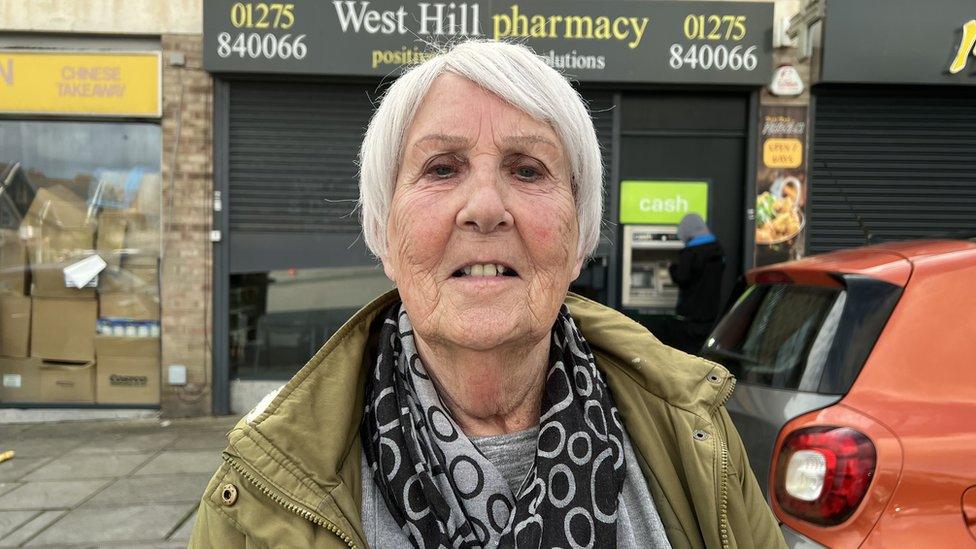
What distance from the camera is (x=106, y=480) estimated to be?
487 cm

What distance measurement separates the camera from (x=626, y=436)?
58.4 inches

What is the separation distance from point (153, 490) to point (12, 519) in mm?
810

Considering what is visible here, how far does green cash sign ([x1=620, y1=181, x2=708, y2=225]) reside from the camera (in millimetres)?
6676

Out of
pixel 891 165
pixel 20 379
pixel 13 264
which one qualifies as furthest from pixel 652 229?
pixel 20 379

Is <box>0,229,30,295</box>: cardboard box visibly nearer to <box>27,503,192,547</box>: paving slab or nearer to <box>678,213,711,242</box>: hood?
<box>27,503,192,547</box>: paving slab

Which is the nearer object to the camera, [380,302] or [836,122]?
[380,302]

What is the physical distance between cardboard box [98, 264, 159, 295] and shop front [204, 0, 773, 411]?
70cm

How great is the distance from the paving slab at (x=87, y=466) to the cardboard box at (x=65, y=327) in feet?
4.89

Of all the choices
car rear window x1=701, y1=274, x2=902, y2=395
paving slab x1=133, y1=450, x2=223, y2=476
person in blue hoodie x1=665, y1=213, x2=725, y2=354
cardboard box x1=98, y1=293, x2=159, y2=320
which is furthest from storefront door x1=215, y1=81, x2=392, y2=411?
car rear window x1=701, y1=274, x2=902, y2=395

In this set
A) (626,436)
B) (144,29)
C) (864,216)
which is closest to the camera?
(626,436)

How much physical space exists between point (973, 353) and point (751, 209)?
4.53 metres

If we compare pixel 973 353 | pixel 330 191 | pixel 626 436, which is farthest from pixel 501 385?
pixel 330 191

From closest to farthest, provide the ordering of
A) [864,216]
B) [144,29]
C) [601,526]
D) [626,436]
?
[601,526] → [626,436] → [144,29] → [864,216]

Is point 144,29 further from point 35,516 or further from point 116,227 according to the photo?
point 35,516
